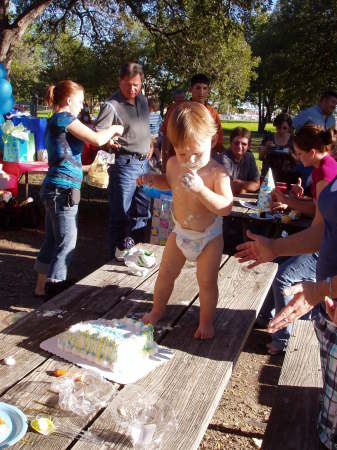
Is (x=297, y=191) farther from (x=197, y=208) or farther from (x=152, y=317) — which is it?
(x=152, y=317)

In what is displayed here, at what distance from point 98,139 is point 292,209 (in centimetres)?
183

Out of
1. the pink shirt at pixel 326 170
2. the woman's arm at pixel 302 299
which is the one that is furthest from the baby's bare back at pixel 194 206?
the pink shirt at pixel 326 170

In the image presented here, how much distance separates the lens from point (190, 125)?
2.26 m

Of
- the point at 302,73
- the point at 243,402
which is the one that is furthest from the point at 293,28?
the point at 243,402

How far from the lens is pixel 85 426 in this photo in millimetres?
1646

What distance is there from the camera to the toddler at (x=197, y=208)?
2.30 metres

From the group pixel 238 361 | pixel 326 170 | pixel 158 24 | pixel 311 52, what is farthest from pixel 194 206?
pixel 311 52

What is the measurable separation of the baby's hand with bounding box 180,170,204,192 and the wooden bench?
3.33 feet

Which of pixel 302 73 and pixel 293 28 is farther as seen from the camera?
pixel 293 28

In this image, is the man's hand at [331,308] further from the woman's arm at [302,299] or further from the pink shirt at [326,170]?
the pink shirt at [326,170]

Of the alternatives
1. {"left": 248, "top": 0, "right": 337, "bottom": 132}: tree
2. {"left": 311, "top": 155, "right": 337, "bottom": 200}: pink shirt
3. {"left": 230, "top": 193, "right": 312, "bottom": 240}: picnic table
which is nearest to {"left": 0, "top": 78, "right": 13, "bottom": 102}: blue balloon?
{"left": 230, "top": 193, "right": 312, "bottom": 240}: picnic table

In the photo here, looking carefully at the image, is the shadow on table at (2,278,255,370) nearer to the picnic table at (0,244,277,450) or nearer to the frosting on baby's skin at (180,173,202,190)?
the picnic table at (0,244,277,450)

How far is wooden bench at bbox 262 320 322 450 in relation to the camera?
6.56ft

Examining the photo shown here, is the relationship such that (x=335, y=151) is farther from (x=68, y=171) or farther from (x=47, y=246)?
(x=47, y=246)
